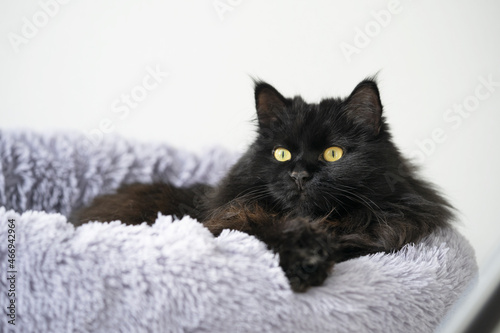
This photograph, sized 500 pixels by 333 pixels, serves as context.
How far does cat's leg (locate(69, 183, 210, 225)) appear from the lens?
169cm

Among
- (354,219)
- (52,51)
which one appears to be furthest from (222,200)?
(52,51)

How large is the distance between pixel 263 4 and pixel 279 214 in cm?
148

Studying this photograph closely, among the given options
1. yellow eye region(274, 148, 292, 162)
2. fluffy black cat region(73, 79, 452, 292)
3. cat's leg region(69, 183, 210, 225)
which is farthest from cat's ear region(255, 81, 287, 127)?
cat's leg region(69, 183, 210, 225)

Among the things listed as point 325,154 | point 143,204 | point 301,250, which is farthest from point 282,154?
point 143,204

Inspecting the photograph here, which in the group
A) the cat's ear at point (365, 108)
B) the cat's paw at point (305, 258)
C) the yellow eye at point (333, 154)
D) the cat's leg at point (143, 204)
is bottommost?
the cat's leg at point (143, 204)

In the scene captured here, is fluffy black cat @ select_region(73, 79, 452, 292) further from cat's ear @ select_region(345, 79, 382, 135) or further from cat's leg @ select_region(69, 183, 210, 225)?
cat's leg @ select_region(69, 183, 210, 225)

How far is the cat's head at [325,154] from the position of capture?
134cm

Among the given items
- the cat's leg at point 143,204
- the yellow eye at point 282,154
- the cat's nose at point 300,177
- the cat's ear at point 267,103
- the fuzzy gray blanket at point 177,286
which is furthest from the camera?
the cat's leg at point 143,204

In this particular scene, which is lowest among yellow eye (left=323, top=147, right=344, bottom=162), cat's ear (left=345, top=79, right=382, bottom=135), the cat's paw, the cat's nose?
the cat's paw

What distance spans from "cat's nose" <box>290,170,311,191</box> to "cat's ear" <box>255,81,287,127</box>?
0.31m

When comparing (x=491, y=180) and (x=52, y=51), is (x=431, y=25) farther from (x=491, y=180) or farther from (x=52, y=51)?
(x=52, y=51)

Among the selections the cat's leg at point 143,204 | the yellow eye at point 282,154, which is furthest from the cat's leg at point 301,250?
the cat's leg at point 143,204

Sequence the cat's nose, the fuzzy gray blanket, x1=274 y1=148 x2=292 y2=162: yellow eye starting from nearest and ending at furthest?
1. the fuzzy gray blanket
2. the cat's nose
3. x1=274 y1=148 x2=292 y2=162: yellow eye

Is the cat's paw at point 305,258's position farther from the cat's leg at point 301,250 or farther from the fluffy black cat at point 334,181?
the fluffy black cat at point 334,181
